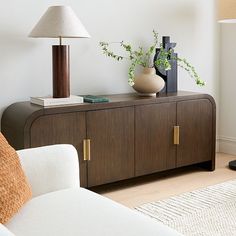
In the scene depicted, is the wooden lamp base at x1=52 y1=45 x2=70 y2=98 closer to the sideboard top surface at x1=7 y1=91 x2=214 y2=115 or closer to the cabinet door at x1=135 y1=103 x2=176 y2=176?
the sideboard top surface at x1=7 y1=91 x2=214 y2=115

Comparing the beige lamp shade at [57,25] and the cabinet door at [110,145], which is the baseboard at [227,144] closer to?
the cabinet door at [110,145]

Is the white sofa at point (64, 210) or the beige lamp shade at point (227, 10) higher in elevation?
the beige lamp shade at point (227, 10)

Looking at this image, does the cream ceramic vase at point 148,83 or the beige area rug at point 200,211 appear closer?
the beige area rug at point 200,211

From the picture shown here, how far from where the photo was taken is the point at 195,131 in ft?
11.4

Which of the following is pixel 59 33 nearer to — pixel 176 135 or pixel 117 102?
pixel 117 102

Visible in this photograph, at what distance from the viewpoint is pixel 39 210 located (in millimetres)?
1634

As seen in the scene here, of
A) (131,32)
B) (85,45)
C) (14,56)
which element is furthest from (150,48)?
(14,56)

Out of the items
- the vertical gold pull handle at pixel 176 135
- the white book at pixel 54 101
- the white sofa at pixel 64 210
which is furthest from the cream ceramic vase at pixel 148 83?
the white sofa at pixel 64 210

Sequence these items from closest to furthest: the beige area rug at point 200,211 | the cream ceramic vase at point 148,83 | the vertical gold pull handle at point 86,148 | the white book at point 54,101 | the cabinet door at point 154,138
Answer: the beige area rug at point 200,211 < the white book at point 54,101 < the vertical gold pull handle at point 86,148 < the cabinet door at point 154,138 < the cream ceramic vase at point 148,83

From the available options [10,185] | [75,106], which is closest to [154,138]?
[75,106]

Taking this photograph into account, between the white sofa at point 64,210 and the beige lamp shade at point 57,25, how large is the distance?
100cm

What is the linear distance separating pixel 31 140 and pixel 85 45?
943 millimetres

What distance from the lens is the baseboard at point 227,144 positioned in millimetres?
4156

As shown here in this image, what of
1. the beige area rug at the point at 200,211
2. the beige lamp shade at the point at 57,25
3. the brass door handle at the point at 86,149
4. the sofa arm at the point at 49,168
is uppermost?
the beige lamp shade at the point at 57,25
